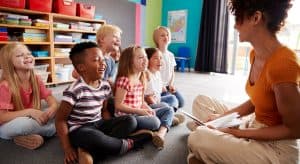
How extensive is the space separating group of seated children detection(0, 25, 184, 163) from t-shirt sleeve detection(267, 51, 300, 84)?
0.72 metres

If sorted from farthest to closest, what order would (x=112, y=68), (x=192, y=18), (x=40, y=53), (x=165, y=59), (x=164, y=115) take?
(x=192, y=18) → (x=40, y=53) → (x=165, y=59) → (x=112, y=68) → (x=164, y=115)

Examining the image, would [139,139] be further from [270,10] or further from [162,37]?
[162,37]

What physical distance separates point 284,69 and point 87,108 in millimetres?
870

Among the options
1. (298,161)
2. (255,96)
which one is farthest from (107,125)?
(298,161)

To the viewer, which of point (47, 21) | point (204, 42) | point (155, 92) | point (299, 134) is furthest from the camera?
point (204, 42)

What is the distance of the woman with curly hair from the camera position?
681 mm

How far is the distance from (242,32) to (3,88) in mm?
1256

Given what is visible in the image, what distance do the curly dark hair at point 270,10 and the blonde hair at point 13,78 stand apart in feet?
4.05

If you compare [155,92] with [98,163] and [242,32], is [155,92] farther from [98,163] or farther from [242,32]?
[242,32]

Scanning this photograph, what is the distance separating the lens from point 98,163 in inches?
→ 42.8

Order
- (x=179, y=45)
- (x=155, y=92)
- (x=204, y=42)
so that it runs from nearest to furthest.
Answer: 1. (x=155, y=92)
2. (x=204, y=42)
3. (x=179, y=45)

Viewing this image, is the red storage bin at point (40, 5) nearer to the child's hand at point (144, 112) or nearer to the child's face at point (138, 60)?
the child's face at point (138, 60)

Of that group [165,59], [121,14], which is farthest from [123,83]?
[121,14]

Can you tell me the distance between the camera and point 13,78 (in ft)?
4.37
